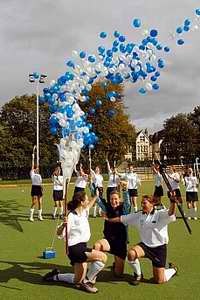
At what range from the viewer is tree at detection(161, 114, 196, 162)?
3036 inches

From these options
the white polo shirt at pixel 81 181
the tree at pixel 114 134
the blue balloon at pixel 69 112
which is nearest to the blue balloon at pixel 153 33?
the blue balloon at pixel 69 112

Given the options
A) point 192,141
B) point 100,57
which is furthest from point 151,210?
point 192,141

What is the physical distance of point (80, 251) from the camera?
6.59m

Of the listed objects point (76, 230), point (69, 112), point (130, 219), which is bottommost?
point (76, 230)

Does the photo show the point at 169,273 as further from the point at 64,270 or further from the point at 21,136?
the point at 21,136

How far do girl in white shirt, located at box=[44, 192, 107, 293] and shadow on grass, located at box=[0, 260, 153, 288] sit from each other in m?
0.25

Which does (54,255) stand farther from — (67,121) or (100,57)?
(100,57)

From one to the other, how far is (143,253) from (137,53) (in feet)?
13.8

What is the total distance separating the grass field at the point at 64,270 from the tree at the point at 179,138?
215 ft

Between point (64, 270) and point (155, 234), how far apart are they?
1825mm

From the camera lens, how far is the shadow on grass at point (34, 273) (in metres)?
7.02

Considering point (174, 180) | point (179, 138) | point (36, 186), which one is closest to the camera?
point (174, 180)

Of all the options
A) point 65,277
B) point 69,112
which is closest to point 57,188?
point 69,112

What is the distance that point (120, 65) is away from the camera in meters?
9.20
